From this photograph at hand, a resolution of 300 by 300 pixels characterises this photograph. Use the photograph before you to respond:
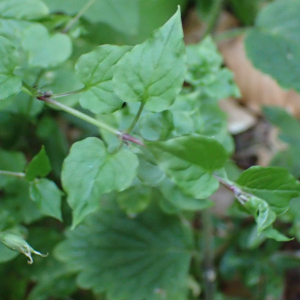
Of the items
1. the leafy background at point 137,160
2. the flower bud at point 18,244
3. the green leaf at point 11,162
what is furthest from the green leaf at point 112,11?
the flower bud at point 18,244

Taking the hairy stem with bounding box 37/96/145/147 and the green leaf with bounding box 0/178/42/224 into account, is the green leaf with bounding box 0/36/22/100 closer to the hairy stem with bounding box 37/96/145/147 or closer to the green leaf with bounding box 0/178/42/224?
the hairy stem with bounding box 37/96/145/147

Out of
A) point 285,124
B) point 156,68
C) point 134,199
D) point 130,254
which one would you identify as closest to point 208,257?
point 130,254

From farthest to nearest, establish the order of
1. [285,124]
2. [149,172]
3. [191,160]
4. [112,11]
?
[285,124] → [112,11] → [149,172] → [191,160]

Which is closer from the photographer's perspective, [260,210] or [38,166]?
[260,210]

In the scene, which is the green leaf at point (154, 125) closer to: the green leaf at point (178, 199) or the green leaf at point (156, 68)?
the green leaf at point (156, 68)

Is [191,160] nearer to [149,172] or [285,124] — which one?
[149,172]

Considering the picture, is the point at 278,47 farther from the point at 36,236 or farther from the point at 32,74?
the point at 36,236

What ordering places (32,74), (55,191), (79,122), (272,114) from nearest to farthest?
(55,191) < (32,74) < (79,122) < (272,114)

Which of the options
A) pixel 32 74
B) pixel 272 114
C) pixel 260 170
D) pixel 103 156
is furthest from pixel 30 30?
pixel 272 114
